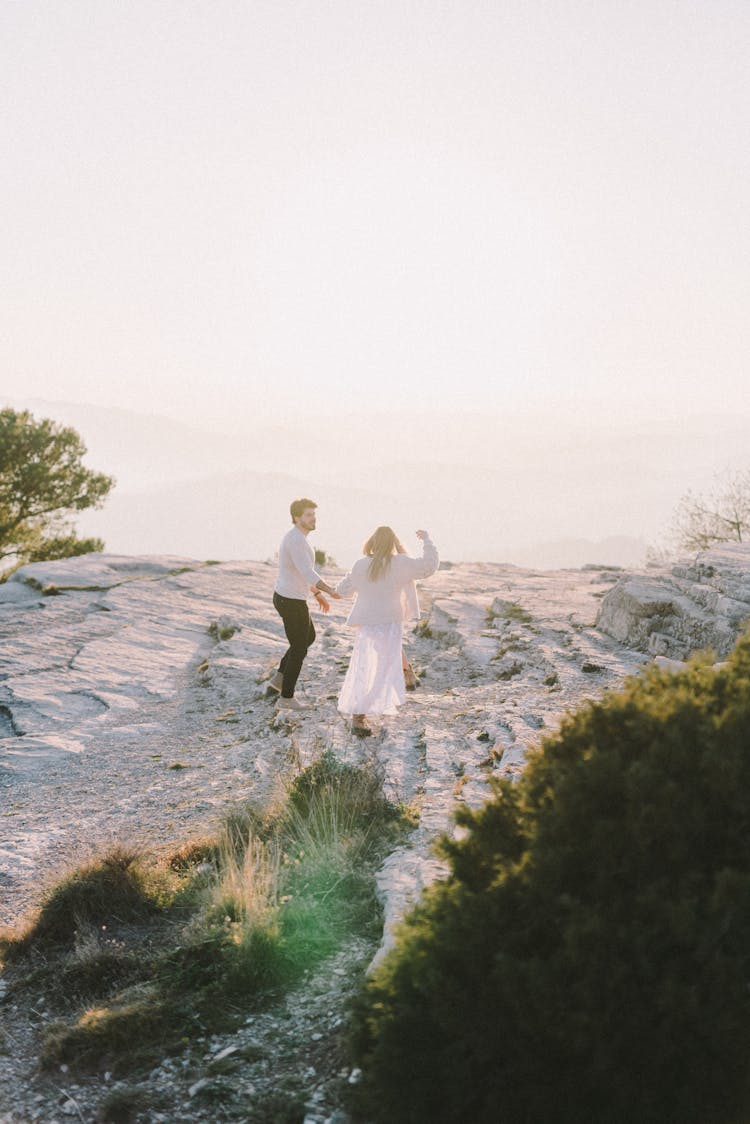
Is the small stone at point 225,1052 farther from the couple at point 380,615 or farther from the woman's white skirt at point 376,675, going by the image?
the woman's white skirt at point 376,675

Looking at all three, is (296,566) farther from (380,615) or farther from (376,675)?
(376,675)

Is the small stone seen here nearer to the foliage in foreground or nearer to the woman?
the foliage in foreground

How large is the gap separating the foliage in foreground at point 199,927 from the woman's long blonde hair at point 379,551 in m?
3.17

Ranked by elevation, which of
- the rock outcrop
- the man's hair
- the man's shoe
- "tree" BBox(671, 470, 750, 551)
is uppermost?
"tree" BBox(671, 470, 750, 551)

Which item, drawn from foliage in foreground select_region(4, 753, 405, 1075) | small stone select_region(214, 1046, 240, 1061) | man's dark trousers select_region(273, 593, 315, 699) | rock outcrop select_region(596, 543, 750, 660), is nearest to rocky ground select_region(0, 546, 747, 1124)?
small stone select_region(214, 1046, 240, 1061)

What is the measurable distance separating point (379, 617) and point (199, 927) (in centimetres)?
475

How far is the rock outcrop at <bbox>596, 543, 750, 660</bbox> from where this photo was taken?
10.7 m

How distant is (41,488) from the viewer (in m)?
27.2

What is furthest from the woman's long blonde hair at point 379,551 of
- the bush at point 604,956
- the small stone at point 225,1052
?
the bush at point 604,956

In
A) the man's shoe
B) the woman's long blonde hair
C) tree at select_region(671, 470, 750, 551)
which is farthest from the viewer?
tree at select_region(671, 470, 750, 551)

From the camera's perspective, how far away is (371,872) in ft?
Result: 17.0

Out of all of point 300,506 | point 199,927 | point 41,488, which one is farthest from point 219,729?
point 41,488

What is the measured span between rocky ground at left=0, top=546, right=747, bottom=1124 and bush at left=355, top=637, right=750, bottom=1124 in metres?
0.86

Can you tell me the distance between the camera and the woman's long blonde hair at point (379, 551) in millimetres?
8930
